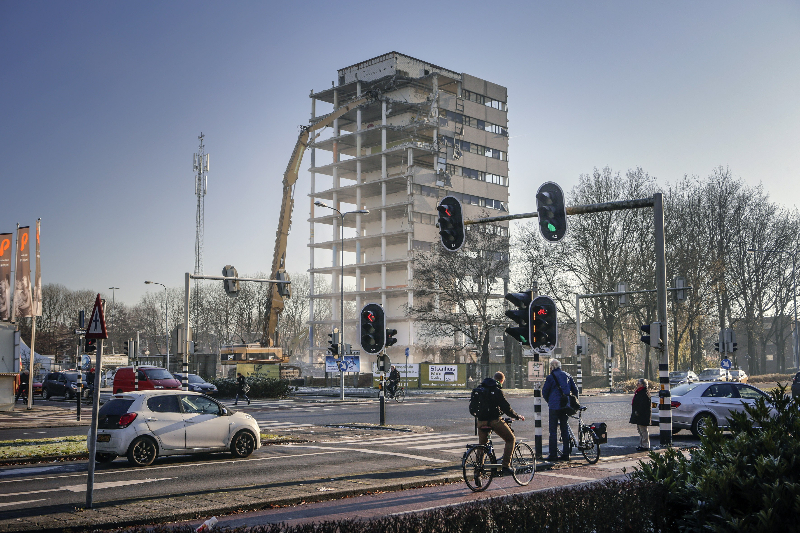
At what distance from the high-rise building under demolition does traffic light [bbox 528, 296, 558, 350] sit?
70788mm

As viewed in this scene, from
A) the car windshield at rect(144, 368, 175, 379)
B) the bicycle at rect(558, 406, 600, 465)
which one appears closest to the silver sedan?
the bicycle at rect(558, 406, 600, 465)

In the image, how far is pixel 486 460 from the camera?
11.5 m

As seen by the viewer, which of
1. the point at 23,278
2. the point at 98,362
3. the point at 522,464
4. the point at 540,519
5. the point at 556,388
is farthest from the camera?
the point at 23,278

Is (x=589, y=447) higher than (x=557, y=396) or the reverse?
the reverse

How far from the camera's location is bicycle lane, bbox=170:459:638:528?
30.7ft

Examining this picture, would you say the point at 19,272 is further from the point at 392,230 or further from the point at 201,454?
the point at 392,230

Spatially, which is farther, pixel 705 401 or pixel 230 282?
pixel 230 282

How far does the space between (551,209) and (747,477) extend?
881 cm

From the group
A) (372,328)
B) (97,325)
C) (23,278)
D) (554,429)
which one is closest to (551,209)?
(554,429)

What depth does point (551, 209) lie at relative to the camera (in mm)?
13906

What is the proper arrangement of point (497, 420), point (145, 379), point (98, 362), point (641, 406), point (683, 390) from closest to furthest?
point (98, 362), point (497, 420), point (641, 406), point (683, 390), point (145, 379)

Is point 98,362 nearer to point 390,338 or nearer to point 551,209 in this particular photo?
point 551,209

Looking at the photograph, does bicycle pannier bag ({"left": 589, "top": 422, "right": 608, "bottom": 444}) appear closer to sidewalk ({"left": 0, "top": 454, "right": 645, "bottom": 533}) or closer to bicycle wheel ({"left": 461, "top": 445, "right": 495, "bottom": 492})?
sidewalk ({"left": 0, "top": 454, "right": 645, "bottom": 533})

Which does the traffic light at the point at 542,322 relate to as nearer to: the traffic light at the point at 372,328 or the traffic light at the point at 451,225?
the traffic light at the point at 451,225
